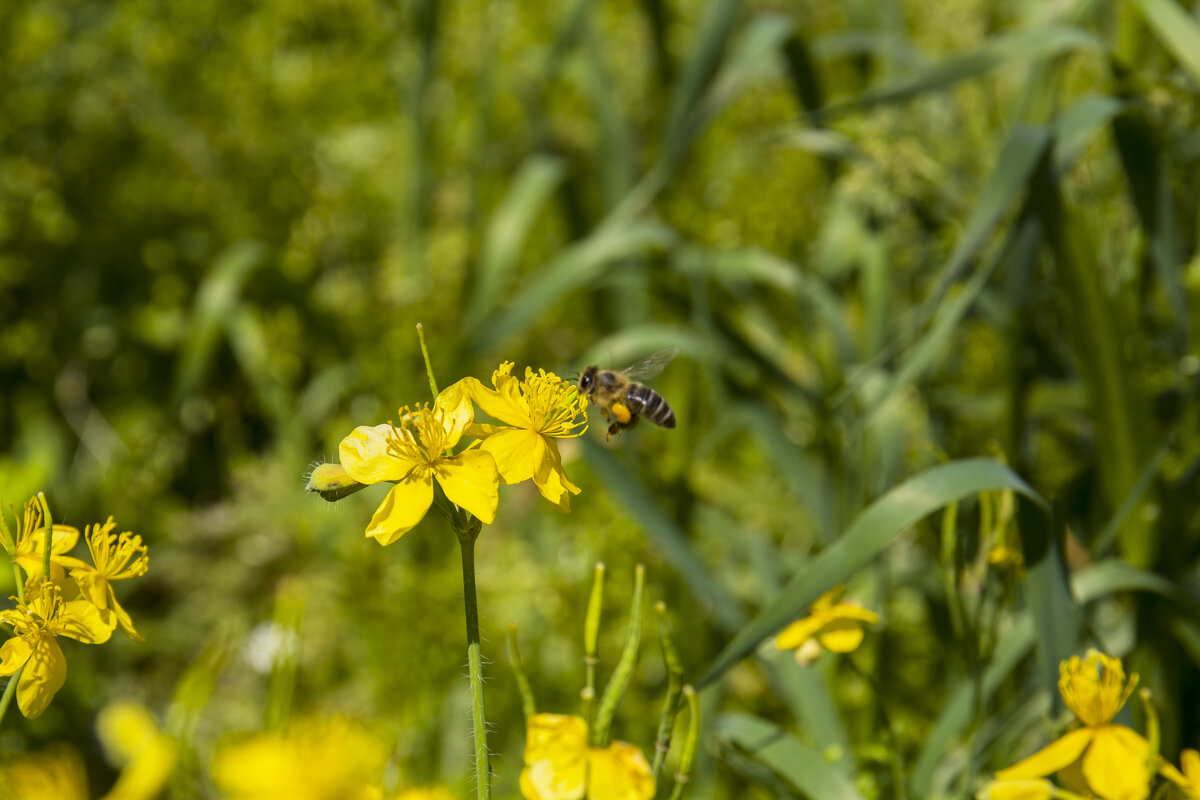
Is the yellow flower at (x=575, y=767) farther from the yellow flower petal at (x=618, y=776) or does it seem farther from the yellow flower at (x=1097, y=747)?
the yellow flower at (x=1097, y=747)

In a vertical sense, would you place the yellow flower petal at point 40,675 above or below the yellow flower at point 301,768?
below

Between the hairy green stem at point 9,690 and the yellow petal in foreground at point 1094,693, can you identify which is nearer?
the hairy green stem at point 9,690

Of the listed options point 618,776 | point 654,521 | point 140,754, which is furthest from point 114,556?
point 654,521

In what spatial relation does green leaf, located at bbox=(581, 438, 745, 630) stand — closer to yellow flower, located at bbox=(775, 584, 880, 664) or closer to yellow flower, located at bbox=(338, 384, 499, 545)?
yellow flower, located at bbox=(775, 584, 880, 664)

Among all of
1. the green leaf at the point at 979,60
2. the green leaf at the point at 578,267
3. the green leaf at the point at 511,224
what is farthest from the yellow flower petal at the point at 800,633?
the green leaf at the point at 511,224

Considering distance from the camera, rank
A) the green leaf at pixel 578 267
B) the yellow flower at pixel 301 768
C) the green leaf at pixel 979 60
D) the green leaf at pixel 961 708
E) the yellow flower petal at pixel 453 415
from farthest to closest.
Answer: the green leaf at pixel 578 267 < the green leaf at pixel 979 60 < the green leaf at pixel 961 708 < the yellow flower petal at pixel 453 415 < the yellow flower at pixel 301 768

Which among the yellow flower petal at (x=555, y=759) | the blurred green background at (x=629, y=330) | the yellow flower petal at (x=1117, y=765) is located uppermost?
the yellow flower petal at (x=555, y=759)

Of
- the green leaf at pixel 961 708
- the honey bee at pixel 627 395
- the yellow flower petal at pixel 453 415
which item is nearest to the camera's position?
the yellow flower petal at pixel 453 415
